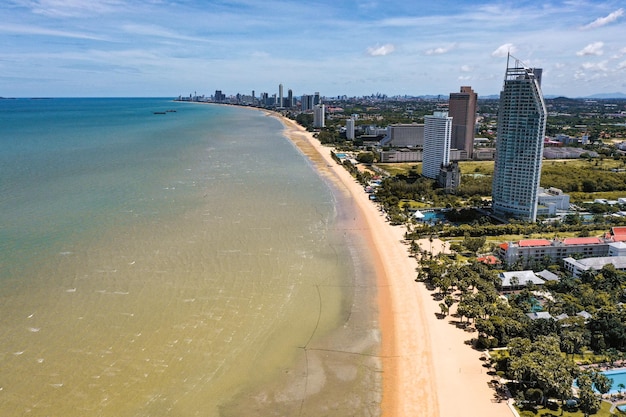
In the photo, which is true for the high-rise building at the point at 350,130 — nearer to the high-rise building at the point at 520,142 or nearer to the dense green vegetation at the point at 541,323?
the high-rise building at the point at 520,142

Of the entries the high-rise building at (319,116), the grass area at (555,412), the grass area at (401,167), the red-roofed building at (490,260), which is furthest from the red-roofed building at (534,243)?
the high-rise building at (319,116)

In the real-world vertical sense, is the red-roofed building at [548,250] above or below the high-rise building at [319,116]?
below

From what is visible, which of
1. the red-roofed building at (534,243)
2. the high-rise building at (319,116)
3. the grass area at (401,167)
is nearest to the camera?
the red-roofed building at (534,243)

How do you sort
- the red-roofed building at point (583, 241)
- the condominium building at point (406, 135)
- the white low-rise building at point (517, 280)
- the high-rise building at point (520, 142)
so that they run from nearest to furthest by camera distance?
the white low-rise building at point (517, 280) < the red-roofed building at point (583, 241) < the high-rise building at point (520, 142) < the condominium building at point (406, 135)

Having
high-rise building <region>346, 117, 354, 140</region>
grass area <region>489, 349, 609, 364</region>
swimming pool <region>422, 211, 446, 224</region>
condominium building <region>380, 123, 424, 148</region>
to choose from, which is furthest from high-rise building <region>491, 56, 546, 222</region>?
high-rise building <region>346, 117, 354, 140</region>

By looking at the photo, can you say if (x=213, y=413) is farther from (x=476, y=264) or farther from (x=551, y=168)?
(x=551, y=168)

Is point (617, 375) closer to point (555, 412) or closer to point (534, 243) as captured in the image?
point (555, 412)

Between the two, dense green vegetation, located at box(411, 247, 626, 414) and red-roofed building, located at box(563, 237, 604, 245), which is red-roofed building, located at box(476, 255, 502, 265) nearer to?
dense green vegetation, located at box(411, 247, 626, 414)
